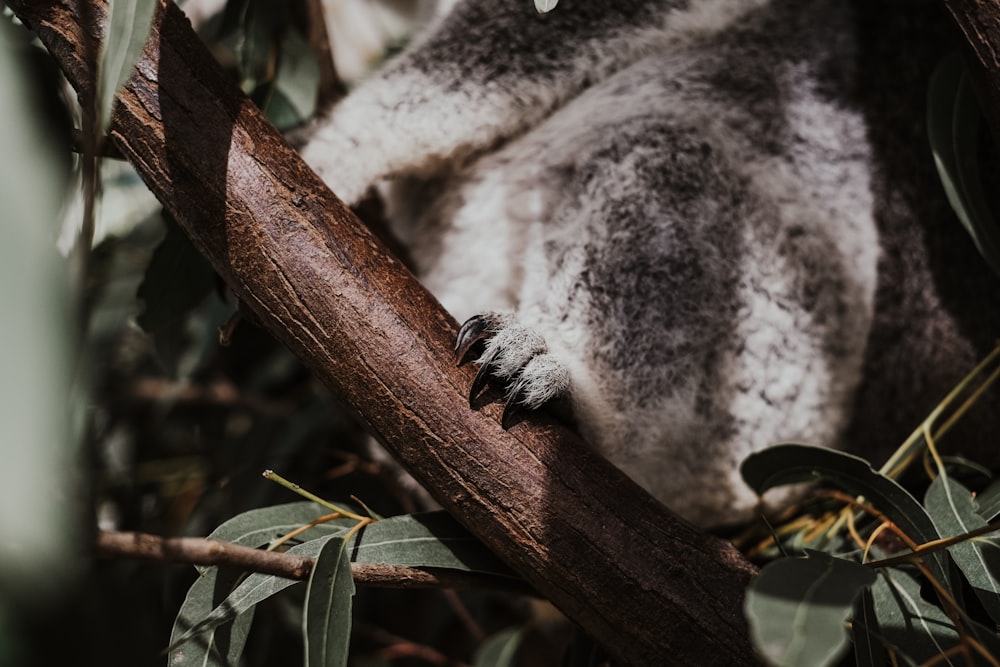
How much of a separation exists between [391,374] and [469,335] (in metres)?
0.14

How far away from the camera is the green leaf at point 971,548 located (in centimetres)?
96

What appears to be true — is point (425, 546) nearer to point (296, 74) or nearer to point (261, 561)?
point (261, 561)

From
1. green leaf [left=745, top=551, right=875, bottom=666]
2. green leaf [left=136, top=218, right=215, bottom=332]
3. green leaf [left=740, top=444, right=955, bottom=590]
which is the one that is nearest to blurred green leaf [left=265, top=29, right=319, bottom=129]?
green leaf [left=136, top=218, right=215, bottom=332]

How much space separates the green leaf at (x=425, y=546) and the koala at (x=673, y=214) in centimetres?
22

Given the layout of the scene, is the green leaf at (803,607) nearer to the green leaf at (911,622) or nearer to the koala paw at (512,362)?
the green leaf at (911,622)

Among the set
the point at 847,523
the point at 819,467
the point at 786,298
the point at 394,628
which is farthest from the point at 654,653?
the point at 394,628

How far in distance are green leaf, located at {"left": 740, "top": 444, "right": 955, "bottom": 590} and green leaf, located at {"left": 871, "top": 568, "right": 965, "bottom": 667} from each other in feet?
0.13

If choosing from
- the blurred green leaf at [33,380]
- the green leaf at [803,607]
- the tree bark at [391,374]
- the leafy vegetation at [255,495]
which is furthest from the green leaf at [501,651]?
the blurred green leaf at [33,380]

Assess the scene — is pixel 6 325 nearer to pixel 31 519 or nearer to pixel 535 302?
pixel 31 519

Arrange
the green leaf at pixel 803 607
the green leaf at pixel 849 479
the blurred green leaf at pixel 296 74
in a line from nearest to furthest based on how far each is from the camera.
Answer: the green leaf at pixel 803 607 → the green leaf at pixel 849 479 → the blurred green leaf at pixel 296 74

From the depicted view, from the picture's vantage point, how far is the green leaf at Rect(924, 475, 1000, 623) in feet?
3.14

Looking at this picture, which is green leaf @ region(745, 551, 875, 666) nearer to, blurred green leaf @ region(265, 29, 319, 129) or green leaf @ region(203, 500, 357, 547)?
A: green leaf @ region(203, 500, 357, 547)

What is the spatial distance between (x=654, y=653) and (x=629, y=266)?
0.52 meters

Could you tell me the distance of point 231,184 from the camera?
0.93m
